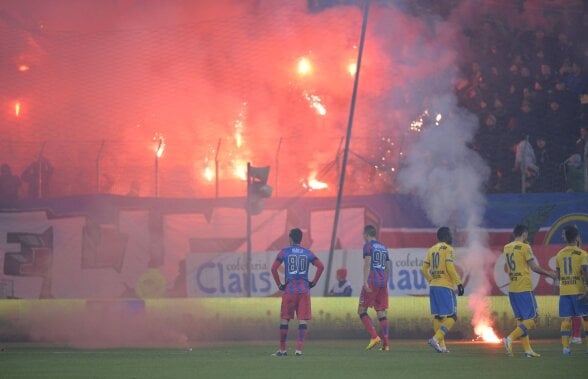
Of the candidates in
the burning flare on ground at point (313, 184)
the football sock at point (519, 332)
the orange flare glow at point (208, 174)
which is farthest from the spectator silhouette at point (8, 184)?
the football sock at point (519, 332)

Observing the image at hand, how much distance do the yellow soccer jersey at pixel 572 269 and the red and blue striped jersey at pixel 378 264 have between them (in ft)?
10.3

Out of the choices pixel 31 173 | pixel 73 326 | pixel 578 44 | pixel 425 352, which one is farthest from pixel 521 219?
pixel 31 173

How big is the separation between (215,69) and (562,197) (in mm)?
11737

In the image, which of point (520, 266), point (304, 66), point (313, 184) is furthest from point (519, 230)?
point (304, 66)

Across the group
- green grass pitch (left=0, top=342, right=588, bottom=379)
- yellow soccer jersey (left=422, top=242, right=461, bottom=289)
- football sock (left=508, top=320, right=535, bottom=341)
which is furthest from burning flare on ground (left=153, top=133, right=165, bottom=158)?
football sock (left=508, top=320, right=535, bottom=341)

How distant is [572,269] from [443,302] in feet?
7.29

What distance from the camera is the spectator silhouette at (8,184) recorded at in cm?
2638

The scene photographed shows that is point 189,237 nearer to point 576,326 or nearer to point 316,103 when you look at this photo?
point 316,103

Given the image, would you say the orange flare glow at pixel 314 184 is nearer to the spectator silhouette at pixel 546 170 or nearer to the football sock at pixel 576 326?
the spectator silhouette at pixel 546 170

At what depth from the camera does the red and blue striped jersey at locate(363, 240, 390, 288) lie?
18.5m

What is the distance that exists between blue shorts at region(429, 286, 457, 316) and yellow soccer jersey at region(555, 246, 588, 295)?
188 centimetres

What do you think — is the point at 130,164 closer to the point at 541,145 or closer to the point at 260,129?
the point at 260,129

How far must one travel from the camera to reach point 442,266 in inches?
670

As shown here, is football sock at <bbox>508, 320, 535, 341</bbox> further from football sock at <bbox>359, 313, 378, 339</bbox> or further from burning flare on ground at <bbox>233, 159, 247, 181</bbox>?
burning flare on ground at <bbox>233, 159, 247, 181</bbox>
